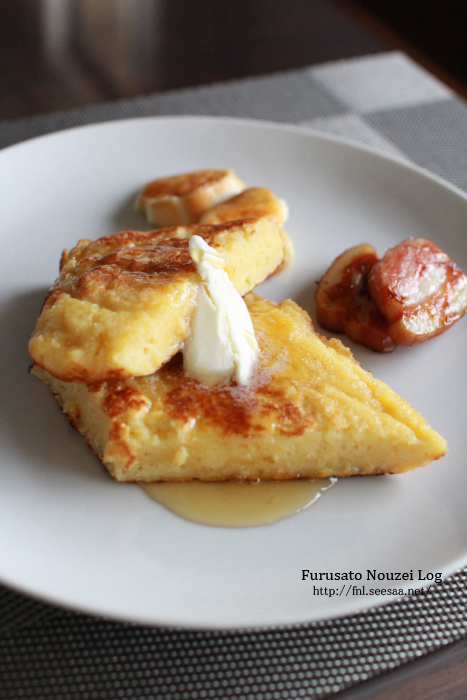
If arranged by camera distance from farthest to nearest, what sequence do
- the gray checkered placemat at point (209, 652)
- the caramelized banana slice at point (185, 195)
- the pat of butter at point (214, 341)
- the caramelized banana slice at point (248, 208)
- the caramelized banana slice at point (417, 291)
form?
the caramelized banana slice at point (185, 195), the caramelized banana slice at point (248, 208), the caramelized banana slice at point (417, 291), the pat of butter at point (214, 341), the gray checkered placemat at point (209, 652)

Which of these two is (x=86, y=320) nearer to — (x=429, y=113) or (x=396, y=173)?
(x=396, y=173)

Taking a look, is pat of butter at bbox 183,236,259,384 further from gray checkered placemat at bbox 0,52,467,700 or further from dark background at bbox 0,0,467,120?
dark background at bbox 0,0,467,120

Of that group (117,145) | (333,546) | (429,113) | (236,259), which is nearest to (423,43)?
(429,113)

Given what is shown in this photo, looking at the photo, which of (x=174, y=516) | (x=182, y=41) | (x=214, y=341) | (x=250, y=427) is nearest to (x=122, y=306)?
(x=214, y=341)

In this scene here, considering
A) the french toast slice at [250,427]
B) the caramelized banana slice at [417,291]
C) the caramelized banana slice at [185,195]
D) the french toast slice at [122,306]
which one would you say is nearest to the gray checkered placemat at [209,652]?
the french toast slice at [250,427]

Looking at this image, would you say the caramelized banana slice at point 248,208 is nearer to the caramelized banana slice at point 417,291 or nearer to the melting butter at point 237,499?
the caramelized banana slice at point 417,291

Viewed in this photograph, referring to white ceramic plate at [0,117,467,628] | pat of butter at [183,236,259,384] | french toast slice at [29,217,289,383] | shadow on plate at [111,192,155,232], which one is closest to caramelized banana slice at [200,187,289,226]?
white ceramic plate at [0,117,467,628]
